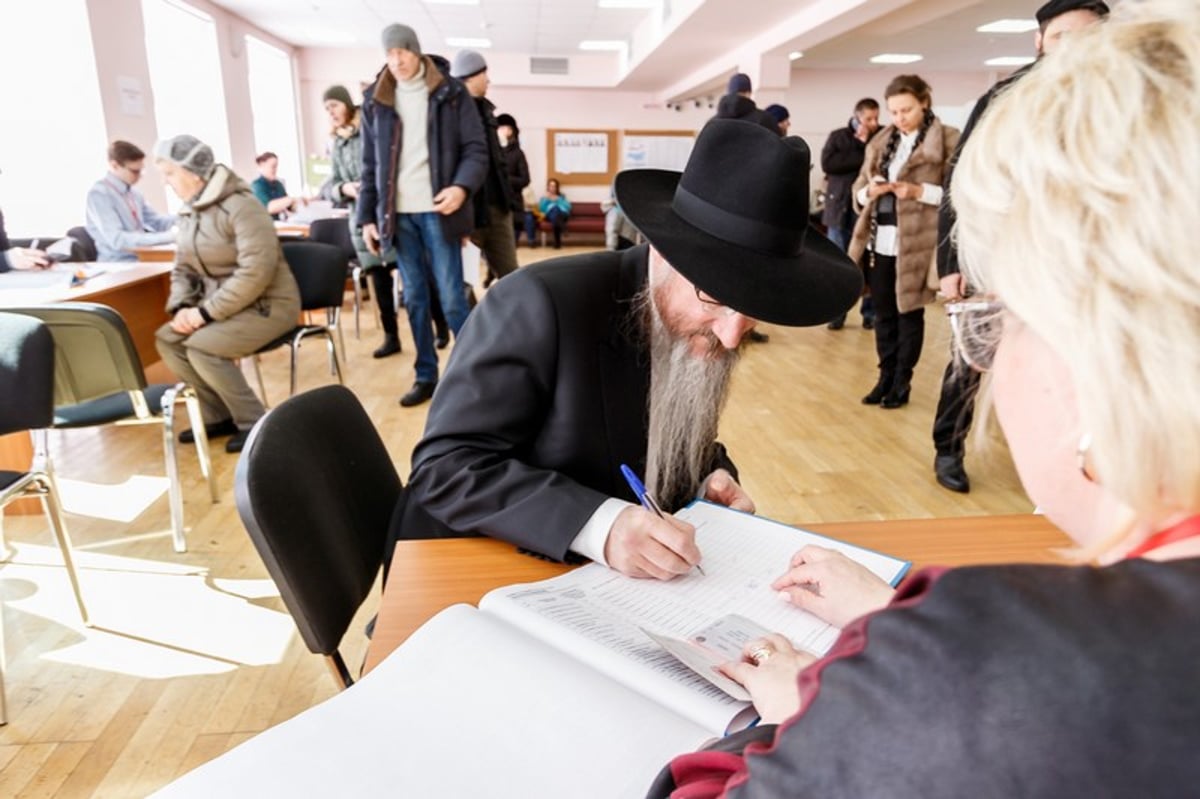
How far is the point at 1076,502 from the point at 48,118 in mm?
7768

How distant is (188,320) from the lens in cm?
332

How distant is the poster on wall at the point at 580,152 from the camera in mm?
14875

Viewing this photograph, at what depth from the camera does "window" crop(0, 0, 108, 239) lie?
5.79 m

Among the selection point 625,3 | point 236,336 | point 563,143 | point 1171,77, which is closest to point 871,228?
point 236,336

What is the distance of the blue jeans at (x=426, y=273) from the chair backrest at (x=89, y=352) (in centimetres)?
181

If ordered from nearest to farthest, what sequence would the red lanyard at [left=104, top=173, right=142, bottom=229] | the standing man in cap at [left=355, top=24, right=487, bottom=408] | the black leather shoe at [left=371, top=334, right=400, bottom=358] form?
the standing man in cap at [left=355, top=24, right=487, bottom=408] < the red lanyard at [left=104, top=173, right=142, bottom=229] < the black leather shoe at [left=371, top=334, right=400, bottom=358]

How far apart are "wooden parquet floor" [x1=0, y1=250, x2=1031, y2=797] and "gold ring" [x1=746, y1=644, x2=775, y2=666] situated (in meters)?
0.27

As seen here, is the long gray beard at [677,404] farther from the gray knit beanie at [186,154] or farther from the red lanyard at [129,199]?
the red lanyard at [129,199]

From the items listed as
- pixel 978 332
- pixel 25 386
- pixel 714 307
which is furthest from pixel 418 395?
pixel 978 332

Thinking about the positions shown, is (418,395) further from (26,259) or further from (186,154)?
(26,259)

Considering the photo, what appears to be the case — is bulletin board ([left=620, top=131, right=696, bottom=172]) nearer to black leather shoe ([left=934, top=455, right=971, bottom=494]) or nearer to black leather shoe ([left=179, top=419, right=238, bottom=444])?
black leather shoe ([left=179, top=419, right=238, bottom=444])

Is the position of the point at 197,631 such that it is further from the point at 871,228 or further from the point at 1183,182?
the point at 871,228

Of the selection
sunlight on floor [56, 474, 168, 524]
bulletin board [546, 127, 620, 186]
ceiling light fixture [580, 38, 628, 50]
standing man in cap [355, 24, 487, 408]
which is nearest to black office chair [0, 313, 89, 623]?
sunlight on floor [56, 474, 168, 524]

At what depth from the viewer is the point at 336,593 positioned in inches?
44.1
